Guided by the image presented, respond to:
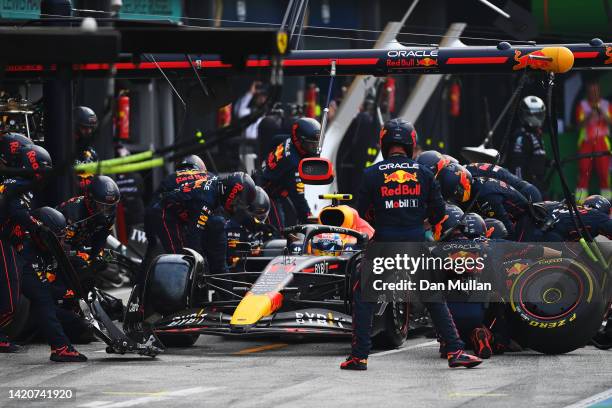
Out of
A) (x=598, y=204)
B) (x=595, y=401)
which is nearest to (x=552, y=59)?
(x=598, y=204)

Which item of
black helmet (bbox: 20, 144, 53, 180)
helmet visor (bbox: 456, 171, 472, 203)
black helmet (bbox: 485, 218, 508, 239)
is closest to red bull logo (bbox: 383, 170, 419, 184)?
black helmet (bbox: 485, 218, 508, 239)

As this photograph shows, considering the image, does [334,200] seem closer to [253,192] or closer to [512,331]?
[253,192]

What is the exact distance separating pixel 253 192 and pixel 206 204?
0.48 metres

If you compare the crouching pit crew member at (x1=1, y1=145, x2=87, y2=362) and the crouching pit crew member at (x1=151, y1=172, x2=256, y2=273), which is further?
the crouching pit crew member at (x1=151, y1=172, x2=256, y2=273)

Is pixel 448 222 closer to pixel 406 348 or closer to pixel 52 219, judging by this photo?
pixel 406 348

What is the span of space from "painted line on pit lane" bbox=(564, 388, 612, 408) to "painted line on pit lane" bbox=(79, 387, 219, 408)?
2.53m

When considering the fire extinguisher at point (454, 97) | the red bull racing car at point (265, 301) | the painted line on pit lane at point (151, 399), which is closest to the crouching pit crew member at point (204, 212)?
the red bull racing car at point (265, 301)

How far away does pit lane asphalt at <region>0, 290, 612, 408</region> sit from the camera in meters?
10.5

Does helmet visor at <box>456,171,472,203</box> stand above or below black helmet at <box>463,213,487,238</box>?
above

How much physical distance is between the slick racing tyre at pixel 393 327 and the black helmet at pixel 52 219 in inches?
109

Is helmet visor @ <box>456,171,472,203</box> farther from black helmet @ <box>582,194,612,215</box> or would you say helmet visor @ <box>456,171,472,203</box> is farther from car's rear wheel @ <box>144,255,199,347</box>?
car's rear wheel @ <box>144,255,199,347</box>

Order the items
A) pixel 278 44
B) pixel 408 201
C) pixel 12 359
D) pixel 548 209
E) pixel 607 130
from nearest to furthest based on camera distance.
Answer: pixel 278 44, pixel 408 201, pixel 12 359, pixel 548 209, pixel 607 130

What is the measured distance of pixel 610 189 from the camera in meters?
29.8

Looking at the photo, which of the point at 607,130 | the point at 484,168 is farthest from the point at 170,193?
the point at 607,130
